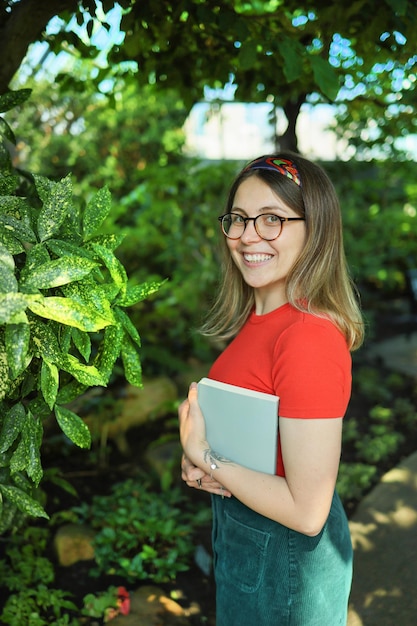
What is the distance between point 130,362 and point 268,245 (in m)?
0.46

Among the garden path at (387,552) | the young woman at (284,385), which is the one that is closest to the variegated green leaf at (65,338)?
the young woman at (284,385)

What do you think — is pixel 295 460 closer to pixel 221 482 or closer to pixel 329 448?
pixel 329 448

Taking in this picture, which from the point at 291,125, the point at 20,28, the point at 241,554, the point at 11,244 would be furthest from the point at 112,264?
the point at 291,125

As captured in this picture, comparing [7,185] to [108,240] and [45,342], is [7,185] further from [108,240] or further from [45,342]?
[45,342]

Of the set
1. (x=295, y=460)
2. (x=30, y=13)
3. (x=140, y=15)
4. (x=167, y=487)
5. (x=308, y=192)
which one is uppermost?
(x=140, y=15)

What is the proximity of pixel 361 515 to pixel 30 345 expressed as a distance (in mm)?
2558

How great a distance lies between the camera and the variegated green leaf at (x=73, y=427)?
128cm

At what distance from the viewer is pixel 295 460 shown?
1.27 m

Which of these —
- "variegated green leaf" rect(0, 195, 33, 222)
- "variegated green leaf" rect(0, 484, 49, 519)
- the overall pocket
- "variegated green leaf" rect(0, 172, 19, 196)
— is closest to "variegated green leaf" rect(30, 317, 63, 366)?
"variegated green leaf" rect(0, 195, 33, 222)

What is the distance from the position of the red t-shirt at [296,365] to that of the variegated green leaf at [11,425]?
20.2 inches

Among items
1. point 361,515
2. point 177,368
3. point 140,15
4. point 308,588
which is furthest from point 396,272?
point 308,588

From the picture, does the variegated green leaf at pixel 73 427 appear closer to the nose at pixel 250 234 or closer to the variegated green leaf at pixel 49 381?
the variegated green leaf at pixel 49 381

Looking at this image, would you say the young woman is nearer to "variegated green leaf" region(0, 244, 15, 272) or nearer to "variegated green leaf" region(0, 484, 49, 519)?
"variegated green leaf" region(0, 484, 49, 519)

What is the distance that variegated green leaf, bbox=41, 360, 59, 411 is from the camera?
112 centimetres
